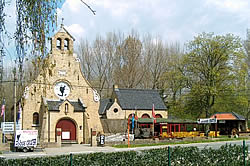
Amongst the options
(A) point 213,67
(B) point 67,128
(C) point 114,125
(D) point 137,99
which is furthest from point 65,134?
(A) point 213,67

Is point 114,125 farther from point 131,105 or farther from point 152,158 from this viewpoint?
point 152,158

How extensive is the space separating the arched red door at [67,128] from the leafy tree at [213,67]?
17.8 m

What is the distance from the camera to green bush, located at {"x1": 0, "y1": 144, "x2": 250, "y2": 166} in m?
9.94

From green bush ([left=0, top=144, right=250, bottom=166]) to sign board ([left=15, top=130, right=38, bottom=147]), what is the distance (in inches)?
668

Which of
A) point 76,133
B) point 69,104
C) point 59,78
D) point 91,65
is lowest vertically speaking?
point 76,133

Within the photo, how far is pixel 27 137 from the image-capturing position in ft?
86.6

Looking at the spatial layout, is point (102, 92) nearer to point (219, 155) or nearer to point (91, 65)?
point (91, 65)

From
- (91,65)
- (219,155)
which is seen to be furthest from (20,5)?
(91,65)

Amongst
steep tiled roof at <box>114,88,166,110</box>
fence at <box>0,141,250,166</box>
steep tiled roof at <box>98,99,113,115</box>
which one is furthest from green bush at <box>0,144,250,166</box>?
steep tiled roof at <box>98,99,113,115</box>

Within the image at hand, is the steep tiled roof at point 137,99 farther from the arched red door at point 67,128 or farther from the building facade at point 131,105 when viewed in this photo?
the arched red door at point 67,128

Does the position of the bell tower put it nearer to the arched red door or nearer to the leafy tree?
the arched red door

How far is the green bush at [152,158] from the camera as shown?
994 cm

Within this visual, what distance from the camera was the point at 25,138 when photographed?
26.3 meters

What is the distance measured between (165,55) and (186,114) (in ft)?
49.5
